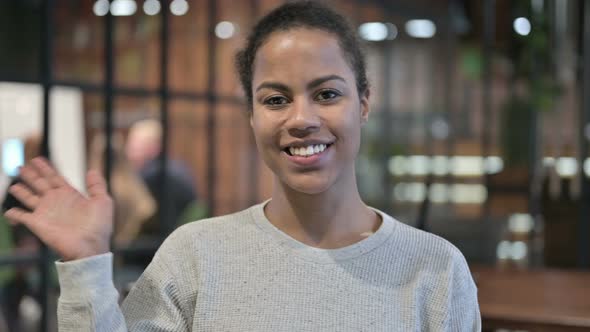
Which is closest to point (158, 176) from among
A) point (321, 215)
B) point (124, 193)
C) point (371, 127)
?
point (124, 193)

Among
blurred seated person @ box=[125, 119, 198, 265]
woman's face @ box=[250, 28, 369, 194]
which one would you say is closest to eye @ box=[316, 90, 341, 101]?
woman's face @ box=[250, 28, 369, 194]

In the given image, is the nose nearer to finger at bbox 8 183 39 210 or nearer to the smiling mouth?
the smiling mouth

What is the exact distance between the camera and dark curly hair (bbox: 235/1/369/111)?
1.36 meters

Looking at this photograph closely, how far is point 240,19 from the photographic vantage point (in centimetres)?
543

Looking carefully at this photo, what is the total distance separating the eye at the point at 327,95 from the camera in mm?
1327

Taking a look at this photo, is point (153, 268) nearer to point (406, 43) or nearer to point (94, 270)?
point (94, 270)

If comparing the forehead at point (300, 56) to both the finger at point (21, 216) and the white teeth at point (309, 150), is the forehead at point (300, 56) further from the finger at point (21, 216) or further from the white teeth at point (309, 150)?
the finger at point (21, 216)

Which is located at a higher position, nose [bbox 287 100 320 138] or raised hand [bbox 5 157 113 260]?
nose [bbox 287 100 320 138]

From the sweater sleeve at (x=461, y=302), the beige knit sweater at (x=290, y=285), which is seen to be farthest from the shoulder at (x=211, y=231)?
the sweater sleeve at (x=461, y=302)

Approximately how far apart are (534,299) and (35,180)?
1729mm

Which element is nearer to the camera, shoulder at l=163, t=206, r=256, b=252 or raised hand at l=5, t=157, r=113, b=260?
raised hand at l=5, t=157, r=113, b=260

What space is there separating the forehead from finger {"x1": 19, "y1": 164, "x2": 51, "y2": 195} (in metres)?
0.35

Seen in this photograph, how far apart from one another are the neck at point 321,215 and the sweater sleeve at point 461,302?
0.15 meters

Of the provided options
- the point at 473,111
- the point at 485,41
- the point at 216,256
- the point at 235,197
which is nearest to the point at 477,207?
the point at 473,111
